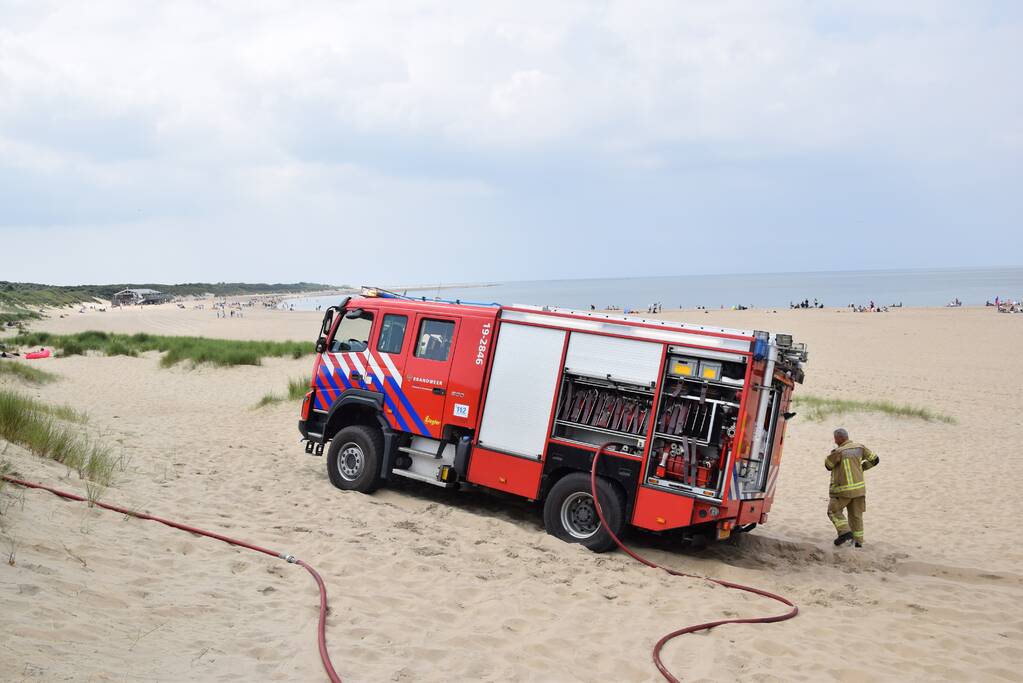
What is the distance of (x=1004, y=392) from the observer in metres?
24.9

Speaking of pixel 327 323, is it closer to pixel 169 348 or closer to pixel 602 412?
pixel 602 412

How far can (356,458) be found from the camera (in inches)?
415

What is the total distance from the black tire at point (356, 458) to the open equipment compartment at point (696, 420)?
147 inches

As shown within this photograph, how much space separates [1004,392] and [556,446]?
21.9m

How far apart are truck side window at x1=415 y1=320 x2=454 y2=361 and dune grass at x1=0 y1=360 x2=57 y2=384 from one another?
15.4 meters

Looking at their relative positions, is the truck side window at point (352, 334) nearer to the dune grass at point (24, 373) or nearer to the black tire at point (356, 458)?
the black tire at point (356, 458)

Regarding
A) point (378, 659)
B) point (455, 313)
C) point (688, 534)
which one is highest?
point (455, 313)

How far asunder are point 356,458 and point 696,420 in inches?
182

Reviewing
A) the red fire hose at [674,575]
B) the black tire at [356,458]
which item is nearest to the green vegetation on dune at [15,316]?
the black tire at [356,458]

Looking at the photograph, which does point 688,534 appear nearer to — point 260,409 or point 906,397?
point 260,409

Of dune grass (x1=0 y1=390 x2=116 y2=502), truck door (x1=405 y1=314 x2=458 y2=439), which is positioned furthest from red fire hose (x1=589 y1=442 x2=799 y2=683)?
dune grass (x1=0 y1=390 x2=116 y2=502)

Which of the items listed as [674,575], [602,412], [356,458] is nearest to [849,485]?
[674,575]

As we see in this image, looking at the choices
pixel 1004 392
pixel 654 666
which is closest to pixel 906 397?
pixel 1004 392

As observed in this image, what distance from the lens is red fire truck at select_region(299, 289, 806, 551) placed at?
8.19m
